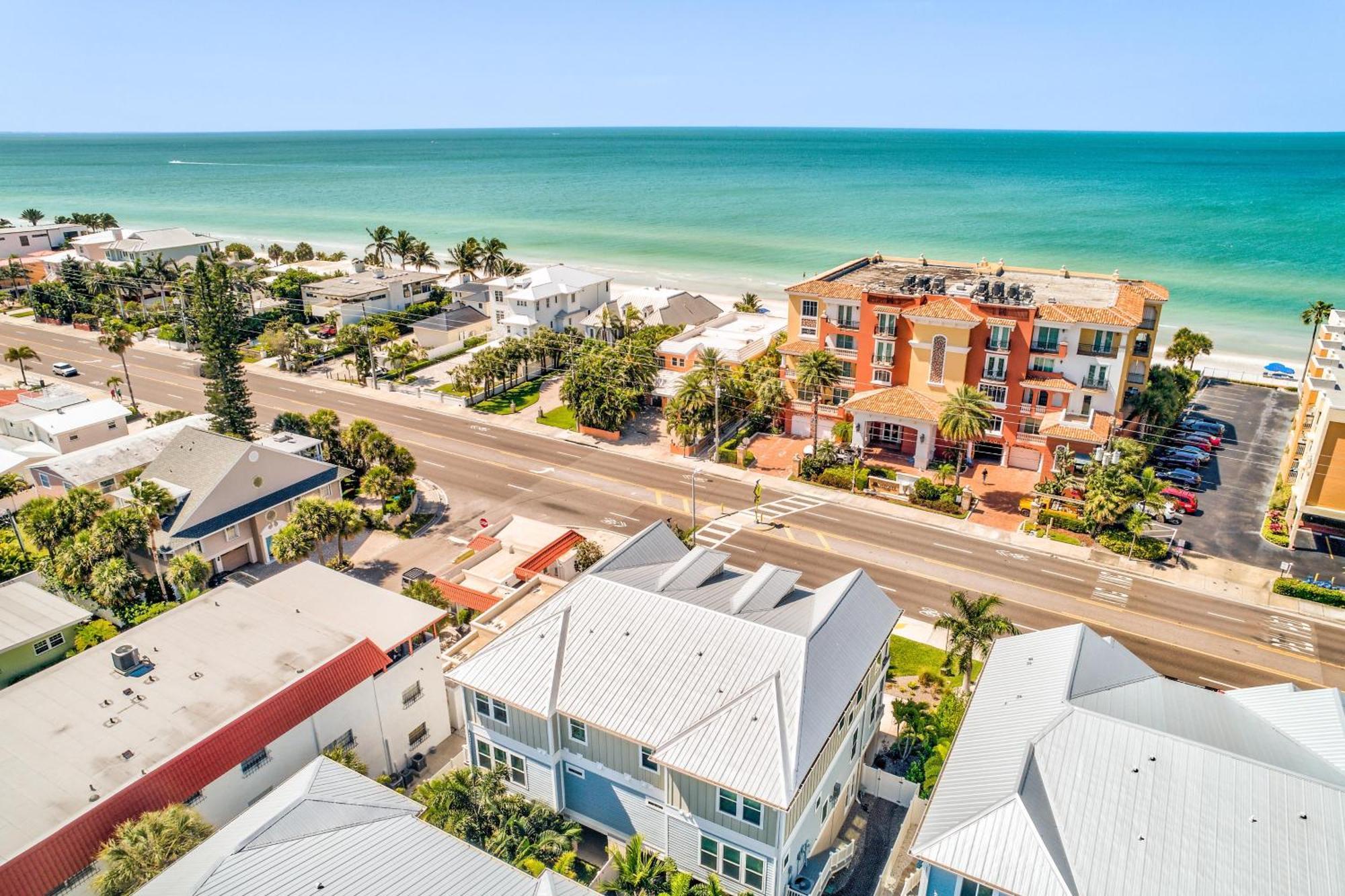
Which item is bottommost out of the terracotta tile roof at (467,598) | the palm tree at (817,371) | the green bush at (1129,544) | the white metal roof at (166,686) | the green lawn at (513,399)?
the green bush at (1129,544)

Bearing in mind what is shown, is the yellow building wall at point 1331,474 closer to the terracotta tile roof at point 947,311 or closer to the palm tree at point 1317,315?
the terracotta tile roof at point 947,311

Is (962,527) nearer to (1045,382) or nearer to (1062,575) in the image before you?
(1062,575)

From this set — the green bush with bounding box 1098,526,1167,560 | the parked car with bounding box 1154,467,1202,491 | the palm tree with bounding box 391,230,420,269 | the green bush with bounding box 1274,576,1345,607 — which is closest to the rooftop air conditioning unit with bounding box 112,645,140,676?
the green bush with bounding box 1098,526,1167,560

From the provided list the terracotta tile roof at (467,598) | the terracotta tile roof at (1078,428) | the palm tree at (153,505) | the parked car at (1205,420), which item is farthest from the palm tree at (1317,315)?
the palm tree at (153,505)

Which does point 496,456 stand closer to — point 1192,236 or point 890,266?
point 890,266

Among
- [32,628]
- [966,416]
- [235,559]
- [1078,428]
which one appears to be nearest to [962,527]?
[966,416]

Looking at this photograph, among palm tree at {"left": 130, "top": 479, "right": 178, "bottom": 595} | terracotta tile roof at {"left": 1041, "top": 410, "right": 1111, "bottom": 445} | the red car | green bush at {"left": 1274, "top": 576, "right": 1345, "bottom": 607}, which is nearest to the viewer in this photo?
palm tree at {"left": 130, "top": 479, "right": 178, "bottom": 595}

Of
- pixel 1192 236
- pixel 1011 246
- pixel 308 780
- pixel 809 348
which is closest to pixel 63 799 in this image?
pixel 308 780

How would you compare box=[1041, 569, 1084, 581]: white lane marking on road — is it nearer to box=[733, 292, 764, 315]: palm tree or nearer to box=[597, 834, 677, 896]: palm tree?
box=[597, 834, 677, 896]: palm tree
